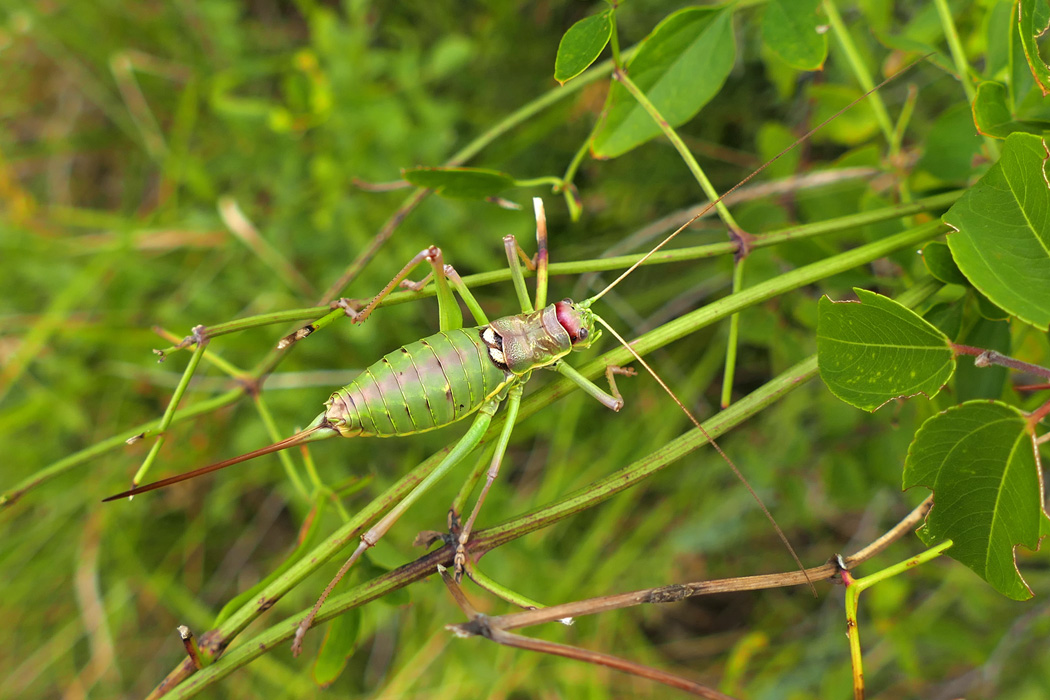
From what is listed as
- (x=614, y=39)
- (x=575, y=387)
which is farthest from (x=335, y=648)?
(x=614, y=39)

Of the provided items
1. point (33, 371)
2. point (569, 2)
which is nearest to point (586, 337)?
point (569, 2)

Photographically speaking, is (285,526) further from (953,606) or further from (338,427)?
(953,606)

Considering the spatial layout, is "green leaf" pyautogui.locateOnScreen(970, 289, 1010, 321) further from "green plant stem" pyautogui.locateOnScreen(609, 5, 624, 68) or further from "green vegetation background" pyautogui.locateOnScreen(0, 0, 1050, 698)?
"green vegetation background" pyautogui.locateOnScreen(0, 0, 1050, 698)

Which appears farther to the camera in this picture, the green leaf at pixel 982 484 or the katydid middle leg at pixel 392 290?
the katydid middle leg at pixel 392 290

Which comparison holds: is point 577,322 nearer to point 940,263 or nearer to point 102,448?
point 940,263

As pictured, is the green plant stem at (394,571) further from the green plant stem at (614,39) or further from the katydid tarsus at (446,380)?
the green plant stem at (614,39)

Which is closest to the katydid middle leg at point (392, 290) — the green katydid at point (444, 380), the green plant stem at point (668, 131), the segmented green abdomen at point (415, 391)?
the green katydid at point (444, 380)

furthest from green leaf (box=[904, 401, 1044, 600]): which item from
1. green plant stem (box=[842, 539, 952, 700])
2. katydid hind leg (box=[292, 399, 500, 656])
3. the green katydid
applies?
katydid hind leg (box=[292, 399, 500, 656])
